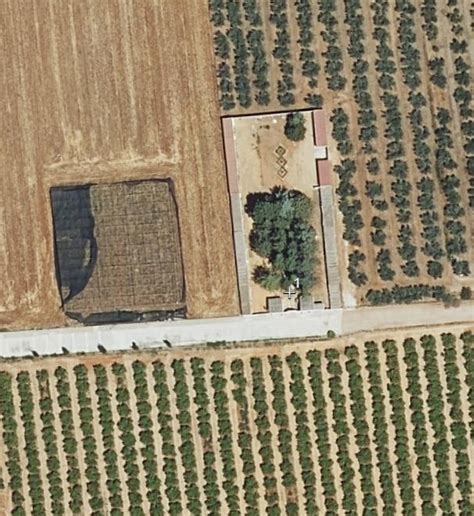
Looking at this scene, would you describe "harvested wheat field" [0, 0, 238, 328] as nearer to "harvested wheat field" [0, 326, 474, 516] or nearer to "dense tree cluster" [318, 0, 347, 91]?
"harvested wheat field" [0, 326, 474, 516]

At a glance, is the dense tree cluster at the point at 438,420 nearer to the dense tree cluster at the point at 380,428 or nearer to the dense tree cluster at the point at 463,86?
the dense tree cluster at the point at 380,428

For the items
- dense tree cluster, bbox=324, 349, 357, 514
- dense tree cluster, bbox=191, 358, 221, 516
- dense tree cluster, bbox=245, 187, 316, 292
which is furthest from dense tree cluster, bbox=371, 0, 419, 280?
dense tree cluster, bbox=191, 358, 221, 516

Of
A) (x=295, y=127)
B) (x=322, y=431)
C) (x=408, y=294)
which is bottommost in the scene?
(x=322, y=431)

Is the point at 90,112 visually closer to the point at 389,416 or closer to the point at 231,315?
the point at 231,315

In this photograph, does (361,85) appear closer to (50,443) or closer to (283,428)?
(283,428)

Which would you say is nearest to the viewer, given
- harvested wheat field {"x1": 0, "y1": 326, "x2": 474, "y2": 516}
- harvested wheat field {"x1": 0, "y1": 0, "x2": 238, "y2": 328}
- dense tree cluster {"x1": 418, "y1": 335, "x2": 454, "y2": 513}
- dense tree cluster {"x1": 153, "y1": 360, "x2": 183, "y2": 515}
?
dense tree cluster {"x1": 418, "y1": 335, "x2": 454, "y2": 513}

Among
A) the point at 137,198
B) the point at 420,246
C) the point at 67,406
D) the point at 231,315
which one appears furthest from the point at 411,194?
the point at 67,406

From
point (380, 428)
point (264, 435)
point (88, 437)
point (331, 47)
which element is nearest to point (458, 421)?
point (380, 428)
